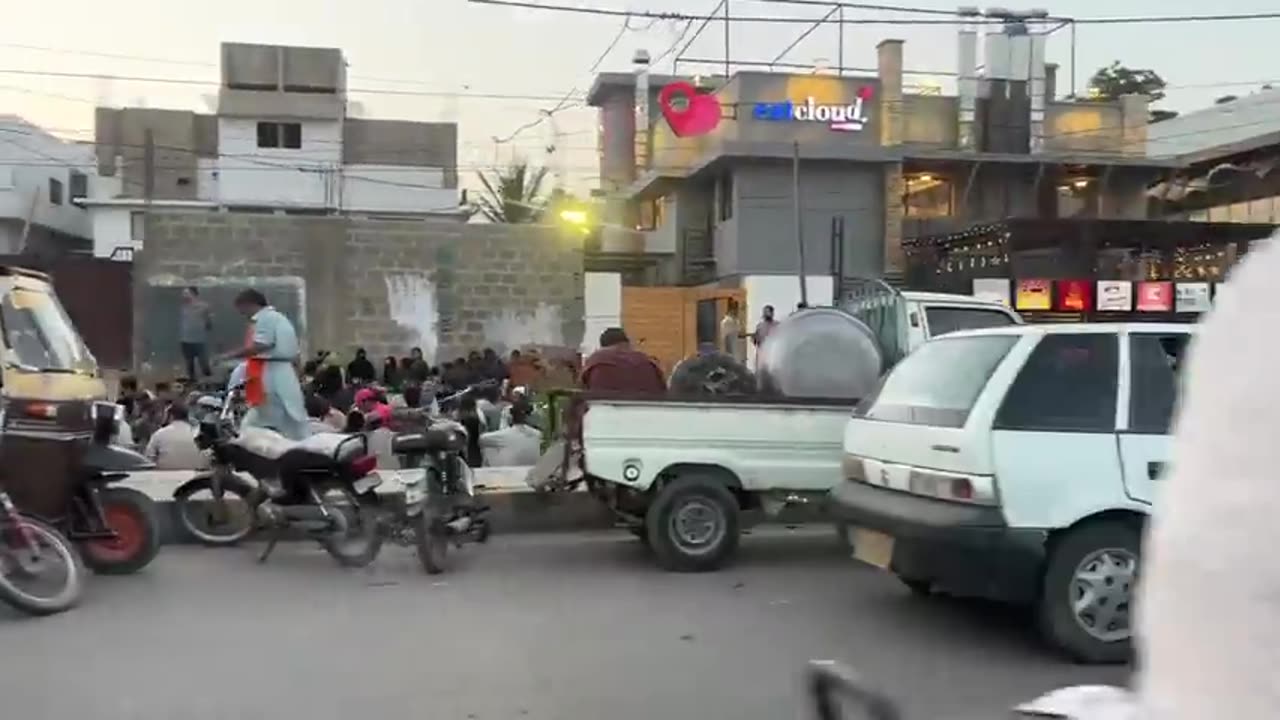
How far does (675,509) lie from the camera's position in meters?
7.26

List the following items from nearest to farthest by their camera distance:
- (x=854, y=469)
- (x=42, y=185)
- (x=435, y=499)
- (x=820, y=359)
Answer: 1. (x=854, y=469)
2. (x=435, y=499)
3. (x=820, y=359)
4. (x=42, y=185)

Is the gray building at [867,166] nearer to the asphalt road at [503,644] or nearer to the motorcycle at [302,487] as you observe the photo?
the motorcycle at [302,487]

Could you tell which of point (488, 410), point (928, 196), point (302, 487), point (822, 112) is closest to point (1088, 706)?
point (302, 487)

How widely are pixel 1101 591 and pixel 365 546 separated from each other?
4.48m

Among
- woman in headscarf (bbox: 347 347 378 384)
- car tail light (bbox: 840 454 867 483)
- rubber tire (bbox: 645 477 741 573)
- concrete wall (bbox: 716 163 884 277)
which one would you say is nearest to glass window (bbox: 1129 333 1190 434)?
car tail light (bbox: 840 454 867 483)

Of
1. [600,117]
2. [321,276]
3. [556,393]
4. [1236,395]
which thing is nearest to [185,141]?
[600,117]

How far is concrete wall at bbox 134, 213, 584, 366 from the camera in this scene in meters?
19.4

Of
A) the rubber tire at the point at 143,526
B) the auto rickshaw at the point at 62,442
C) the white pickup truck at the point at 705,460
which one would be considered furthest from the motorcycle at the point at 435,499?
the auto rickshaw at the point at 62,442

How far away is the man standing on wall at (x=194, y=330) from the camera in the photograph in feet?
58.3

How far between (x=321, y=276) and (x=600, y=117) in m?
18.3

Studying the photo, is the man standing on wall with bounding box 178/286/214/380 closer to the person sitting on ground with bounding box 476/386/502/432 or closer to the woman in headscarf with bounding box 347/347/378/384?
the woman in headscarf with bounding box 347/347/378/384

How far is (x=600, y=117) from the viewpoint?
1435 inches

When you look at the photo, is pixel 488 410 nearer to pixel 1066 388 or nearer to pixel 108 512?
pixel 108 512

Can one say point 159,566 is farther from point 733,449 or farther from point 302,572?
point 733,449
